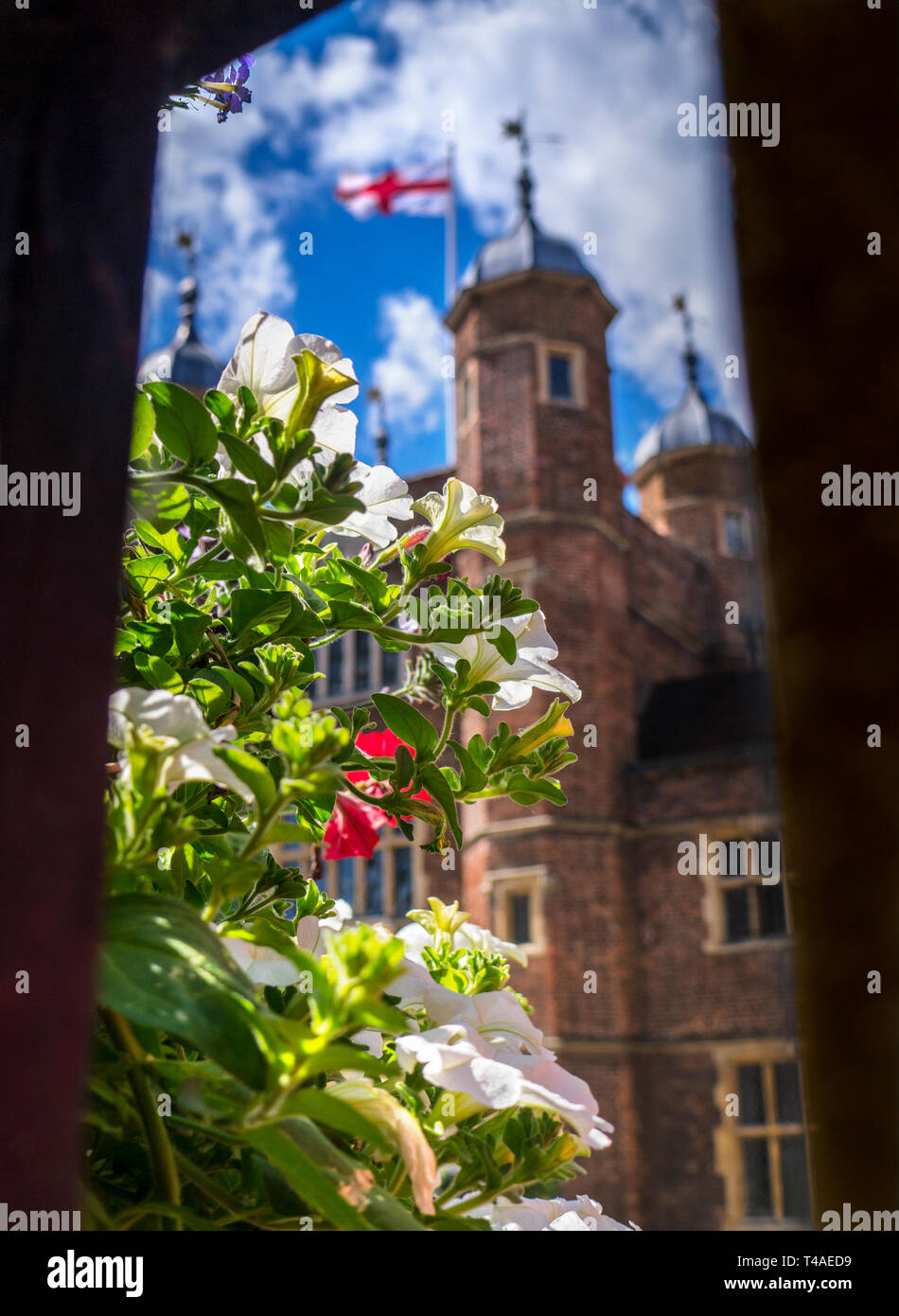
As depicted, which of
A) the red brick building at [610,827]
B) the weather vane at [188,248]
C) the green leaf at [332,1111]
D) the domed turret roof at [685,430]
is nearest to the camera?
the green leaf at [332,1111]

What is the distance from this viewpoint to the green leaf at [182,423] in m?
0.52

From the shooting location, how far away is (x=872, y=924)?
1.61 feet

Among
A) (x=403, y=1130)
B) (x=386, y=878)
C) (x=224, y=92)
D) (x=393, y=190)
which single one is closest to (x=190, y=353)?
(x=393, y=190)

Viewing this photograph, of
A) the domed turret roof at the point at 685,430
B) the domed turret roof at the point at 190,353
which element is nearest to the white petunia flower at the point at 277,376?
the domed turret roof at the point at 190,353

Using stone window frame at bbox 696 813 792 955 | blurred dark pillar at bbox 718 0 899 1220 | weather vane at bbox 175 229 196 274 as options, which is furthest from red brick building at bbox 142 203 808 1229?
blurred dark pillar at bbox 718 0 899 1220

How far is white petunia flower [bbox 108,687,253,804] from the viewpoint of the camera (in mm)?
425

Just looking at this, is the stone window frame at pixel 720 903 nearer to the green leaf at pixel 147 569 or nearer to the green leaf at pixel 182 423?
the green leaf at pixel 147 569

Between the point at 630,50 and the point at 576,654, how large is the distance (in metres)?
5.44

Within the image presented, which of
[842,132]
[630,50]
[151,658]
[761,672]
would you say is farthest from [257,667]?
[630,50]

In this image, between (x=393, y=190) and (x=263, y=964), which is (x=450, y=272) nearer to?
(x=393, y=190)

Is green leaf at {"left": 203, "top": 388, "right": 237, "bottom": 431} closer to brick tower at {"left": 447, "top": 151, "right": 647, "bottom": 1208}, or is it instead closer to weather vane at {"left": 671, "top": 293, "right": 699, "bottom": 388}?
brick tower at {"left": 447, "top": 151, "right": 647, "bottom": 1208}

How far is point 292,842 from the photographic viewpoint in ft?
1.56

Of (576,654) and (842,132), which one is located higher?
(576,654)
